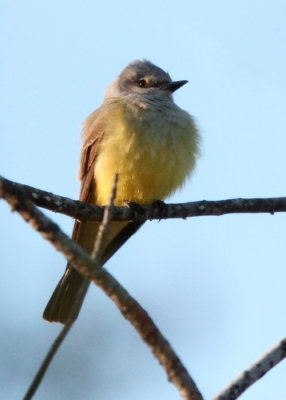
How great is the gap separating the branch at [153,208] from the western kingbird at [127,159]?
0.24 metres

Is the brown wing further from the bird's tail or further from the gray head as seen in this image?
the gray head

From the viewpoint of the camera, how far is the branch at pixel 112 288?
Result: 2918mm

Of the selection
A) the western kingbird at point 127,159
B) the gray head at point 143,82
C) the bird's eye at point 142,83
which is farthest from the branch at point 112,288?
the bird's eye at point 142,83

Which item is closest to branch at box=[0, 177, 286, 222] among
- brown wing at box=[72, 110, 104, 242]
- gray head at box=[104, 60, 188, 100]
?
brown wing at box=[72, 110, 104, 242]

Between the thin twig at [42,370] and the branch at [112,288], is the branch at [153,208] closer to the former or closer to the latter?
the branch at [112,288]

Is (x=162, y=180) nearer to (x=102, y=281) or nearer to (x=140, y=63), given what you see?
(x=140, y=63)

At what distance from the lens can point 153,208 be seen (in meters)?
6.25

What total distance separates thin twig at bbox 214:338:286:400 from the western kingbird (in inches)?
94.9

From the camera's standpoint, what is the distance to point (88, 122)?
23.5 feet

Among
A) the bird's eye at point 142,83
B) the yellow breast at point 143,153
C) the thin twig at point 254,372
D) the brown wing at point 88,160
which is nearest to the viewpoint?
the thin twig at point 254,372

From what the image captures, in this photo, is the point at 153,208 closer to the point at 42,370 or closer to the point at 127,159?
the point at 127,159

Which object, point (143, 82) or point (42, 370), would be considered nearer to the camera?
point (42, 370)

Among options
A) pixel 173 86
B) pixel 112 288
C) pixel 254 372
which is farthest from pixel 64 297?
pixel 112 288

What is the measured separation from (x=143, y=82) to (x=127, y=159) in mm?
1797
